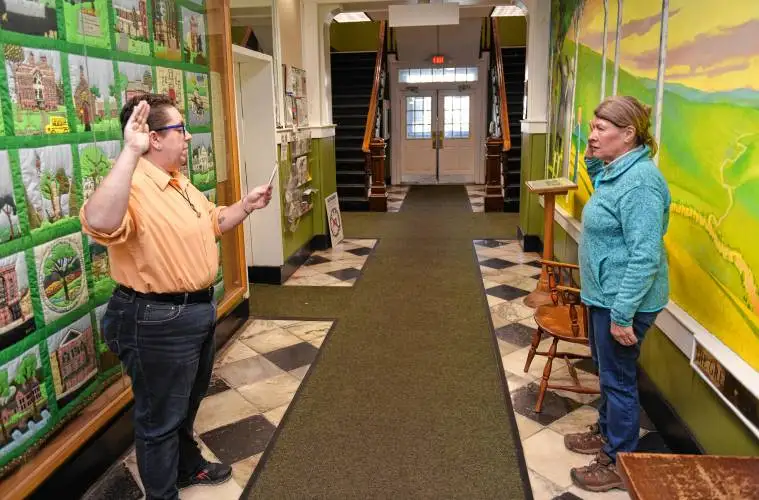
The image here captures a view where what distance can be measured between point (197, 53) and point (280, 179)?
79.9 inches

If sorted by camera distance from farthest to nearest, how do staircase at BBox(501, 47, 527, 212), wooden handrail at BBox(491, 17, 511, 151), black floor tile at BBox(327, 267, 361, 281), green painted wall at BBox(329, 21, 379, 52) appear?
green painted wall at BBox(329, 21, 379, 52) → staircase at BBox(501, 47, 527, 212) → wooden handrail at BBox(491, 17, 511, 151) → black floor tile at BBox(327, 267, 361, 281)

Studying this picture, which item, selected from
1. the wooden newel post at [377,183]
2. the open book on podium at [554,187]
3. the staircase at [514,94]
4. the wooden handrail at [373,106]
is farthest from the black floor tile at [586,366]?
the staircase at [514,94]

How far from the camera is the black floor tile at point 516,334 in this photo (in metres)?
4.11

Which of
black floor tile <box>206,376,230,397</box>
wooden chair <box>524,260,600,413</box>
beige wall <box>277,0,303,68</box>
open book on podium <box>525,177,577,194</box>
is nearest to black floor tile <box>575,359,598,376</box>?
wooden chair <box>524,260,600,413</box>

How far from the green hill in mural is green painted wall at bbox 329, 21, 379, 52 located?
1111 cm

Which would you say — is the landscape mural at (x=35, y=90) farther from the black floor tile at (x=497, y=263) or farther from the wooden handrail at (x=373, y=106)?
the wooden handrail at (x=373, y=106)

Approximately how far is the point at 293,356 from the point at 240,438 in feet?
3.43

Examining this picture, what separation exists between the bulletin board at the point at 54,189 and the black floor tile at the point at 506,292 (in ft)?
10.8

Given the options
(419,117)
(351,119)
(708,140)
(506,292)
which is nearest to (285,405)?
(708,140)

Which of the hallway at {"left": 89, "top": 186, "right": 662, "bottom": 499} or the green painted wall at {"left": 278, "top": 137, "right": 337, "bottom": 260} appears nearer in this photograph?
the hallway at {"left": 89, "top": 186, "right": 662, "bottom": 499}

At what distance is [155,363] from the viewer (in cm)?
206

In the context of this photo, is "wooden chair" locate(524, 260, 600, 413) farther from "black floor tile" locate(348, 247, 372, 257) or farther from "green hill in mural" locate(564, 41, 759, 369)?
"black floor tile" locate(348, 247, 372, 257)

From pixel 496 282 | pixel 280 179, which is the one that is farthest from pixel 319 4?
pixel 496 282

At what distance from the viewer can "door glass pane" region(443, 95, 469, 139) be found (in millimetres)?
12852
